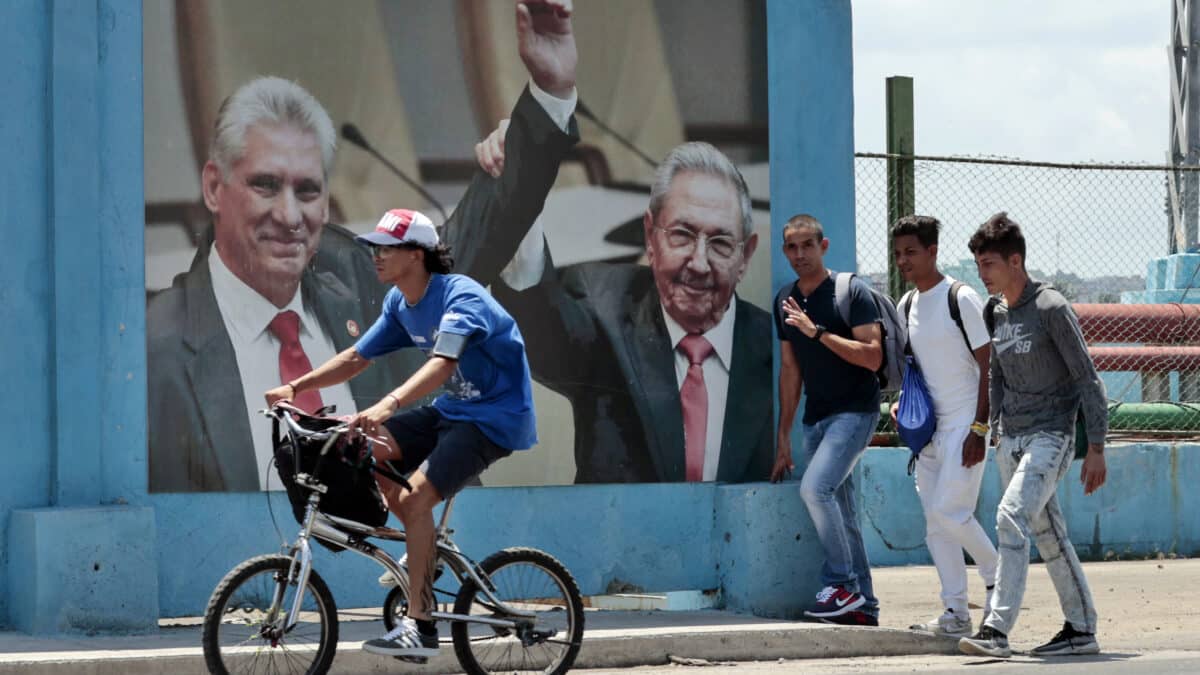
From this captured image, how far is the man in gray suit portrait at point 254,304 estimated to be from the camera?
8766 millimetres

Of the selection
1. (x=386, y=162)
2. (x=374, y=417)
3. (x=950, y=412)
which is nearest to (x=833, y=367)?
(x=950, y=412)

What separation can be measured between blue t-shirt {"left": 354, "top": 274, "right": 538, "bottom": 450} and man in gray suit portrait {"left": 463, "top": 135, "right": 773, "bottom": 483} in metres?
2.29

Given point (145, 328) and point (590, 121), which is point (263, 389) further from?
point (590, 121)

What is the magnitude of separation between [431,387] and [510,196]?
292 centimetres

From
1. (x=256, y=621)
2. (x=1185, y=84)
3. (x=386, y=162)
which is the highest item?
(x=1185, y=84)

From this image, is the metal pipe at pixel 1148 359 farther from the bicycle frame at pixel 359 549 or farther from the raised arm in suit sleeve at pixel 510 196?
the bicycle frame at pixel 359 549

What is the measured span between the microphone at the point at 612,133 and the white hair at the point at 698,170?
7 centimetres

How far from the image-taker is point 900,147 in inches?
443

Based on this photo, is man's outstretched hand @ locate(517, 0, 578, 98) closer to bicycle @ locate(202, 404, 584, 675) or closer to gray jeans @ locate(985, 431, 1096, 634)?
gray jeans @ locate(985, 431, 1096, 634)

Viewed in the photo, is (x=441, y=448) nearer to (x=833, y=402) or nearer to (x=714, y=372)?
(x=833, y=402)

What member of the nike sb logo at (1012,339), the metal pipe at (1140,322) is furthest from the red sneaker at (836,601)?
the metal pipe at (1140,322)

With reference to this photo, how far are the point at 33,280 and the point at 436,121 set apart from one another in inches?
85.9

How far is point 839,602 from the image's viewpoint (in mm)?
9172

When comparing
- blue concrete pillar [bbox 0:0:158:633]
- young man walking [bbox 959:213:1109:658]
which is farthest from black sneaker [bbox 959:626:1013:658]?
blue concrete pillar [bbox 0:0:158:633]
